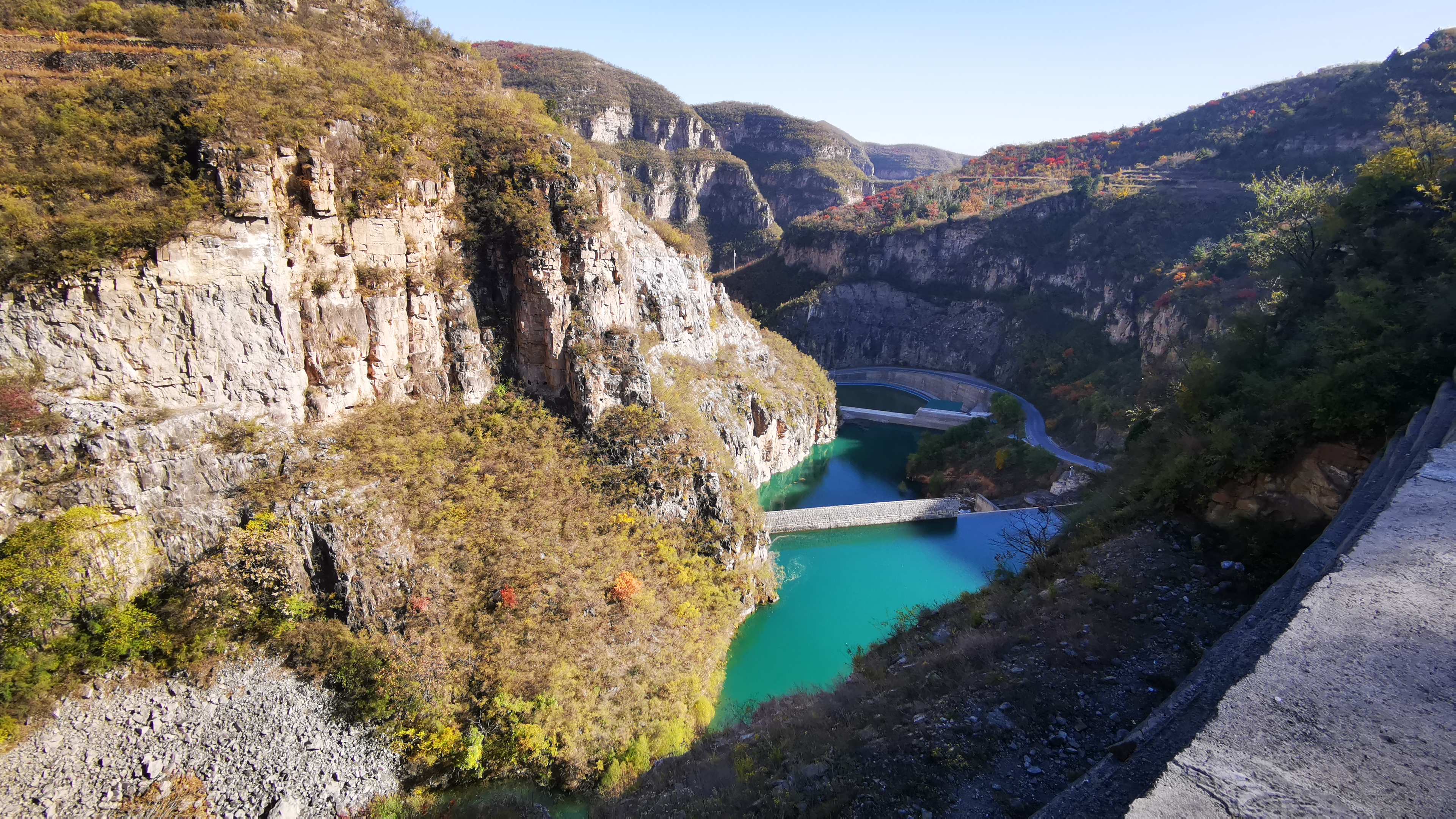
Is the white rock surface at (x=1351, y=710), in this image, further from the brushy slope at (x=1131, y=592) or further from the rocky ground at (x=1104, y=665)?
the brushy slope at (x=1131, y=592)

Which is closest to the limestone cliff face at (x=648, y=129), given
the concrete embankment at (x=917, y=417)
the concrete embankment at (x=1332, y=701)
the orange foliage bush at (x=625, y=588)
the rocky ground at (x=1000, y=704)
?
the concrete embankment at (x=917, y=417)

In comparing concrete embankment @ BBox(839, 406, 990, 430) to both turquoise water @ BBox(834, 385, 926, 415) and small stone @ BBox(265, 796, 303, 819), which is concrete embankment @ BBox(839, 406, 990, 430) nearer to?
turquoise water @ BBox(834, 385, 926, 415)

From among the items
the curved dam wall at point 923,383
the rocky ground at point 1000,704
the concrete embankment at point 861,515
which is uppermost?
the rocky ground at point 1000,704

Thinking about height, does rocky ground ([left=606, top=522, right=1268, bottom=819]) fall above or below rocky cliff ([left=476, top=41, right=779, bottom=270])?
below

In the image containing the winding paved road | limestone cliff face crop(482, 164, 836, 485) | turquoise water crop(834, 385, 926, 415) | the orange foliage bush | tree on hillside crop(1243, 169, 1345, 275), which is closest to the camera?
tree on hillside crop(1243, 169, 1345, 275)

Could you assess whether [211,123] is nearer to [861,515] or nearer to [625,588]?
[625,588]

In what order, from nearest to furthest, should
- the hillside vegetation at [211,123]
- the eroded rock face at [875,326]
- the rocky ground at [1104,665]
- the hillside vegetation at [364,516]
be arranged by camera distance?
the rocky ground at [1104,665]
the hillside vegetation at [364,516]
the hillside vegetation at [211,123]
the eroded rock face at [875,326]

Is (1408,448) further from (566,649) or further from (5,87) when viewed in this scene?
(5,87)

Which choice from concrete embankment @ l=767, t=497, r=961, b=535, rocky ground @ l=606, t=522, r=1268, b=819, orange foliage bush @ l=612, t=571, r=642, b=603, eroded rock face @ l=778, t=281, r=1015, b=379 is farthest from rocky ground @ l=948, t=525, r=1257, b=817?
eroded rock face @ l=778, t=281, r=1015, b=379
